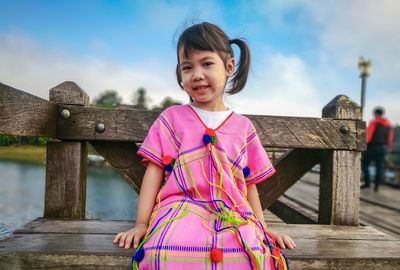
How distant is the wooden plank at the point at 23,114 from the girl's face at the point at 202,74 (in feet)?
2.50

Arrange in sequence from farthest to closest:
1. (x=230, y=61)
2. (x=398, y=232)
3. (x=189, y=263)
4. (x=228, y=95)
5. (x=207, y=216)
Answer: (x=398, y=232)
(x=228, y=95)
(x=230, y=61)
(x=207, y=216)
(x=189, y=263)

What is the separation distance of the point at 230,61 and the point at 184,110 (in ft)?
1.23

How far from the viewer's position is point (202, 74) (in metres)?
1.69

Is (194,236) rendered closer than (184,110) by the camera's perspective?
Yes

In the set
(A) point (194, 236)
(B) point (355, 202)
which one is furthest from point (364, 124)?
(A) point (194, 236)

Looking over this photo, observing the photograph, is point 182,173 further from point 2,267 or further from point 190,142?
point 2,267

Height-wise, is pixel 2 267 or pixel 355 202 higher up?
pixel 355 202

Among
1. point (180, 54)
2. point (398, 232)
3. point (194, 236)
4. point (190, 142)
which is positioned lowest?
point (398, 232)

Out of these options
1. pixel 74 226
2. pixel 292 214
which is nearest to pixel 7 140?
pixel 74 226

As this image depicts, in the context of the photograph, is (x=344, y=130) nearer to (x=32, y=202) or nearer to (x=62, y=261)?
(x=62, y=261)

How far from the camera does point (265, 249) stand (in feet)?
4.51

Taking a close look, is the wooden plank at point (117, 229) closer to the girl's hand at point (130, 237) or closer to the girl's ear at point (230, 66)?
the girl's hand at point (130, 237)

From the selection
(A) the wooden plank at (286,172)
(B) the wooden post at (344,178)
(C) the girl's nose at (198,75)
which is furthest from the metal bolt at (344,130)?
(C) the girl's nose at (198,75)

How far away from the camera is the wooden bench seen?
1406 mm
